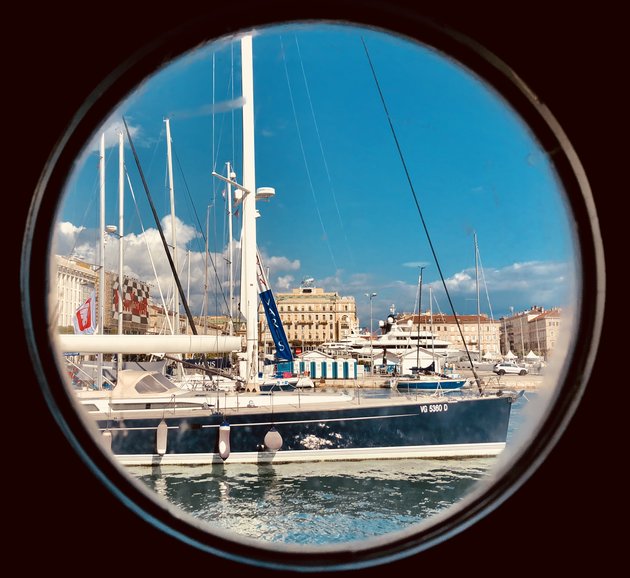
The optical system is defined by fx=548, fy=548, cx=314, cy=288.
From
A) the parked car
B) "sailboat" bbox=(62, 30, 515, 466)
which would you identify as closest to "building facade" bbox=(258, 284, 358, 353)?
the parked car

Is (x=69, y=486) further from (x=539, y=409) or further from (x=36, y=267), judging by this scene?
(x=539, y=409)

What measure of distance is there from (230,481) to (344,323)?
186 ft

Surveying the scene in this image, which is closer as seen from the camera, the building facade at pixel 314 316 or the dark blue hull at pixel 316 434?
the dark blue hull at pixel 316 434

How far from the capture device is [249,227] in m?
11.5

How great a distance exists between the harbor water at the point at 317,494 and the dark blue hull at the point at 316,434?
0.66 ft

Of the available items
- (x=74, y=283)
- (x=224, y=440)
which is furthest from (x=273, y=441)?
(x=74, y=283)

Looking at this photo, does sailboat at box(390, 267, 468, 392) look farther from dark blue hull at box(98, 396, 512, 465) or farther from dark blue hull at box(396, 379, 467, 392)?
dark blue hull at box(98, 396, 512, 465)

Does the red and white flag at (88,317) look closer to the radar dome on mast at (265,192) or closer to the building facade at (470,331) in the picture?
the radar dome on mast at (265,192)

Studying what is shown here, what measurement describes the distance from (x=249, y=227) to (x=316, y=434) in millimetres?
4461

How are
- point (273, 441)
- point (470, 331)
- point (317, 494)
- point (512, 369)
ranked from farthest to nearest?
point (470, 331)
point (512, 369)
point (273, 441)
point (317, 494)

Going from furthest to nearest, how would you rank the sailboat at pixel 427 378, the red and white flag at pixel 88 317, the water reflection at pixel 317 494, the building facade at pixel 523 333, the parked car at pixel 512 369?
the building facade at pixel 523 333
the parked car at pixel 512 369
the sailboat at pixel 427 378
the red and white flag at pixel 88 317
the water reflection at pixel 317 494

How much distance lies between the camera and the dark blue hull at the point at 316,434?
9695 millimetres

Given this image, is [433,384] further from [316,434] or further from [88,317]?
[88,317]

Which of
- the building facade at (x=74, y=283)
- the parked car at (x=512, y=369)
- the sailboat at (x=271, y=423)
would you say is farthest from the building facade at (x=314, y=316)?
the sailboat at (x=271, y=423)
